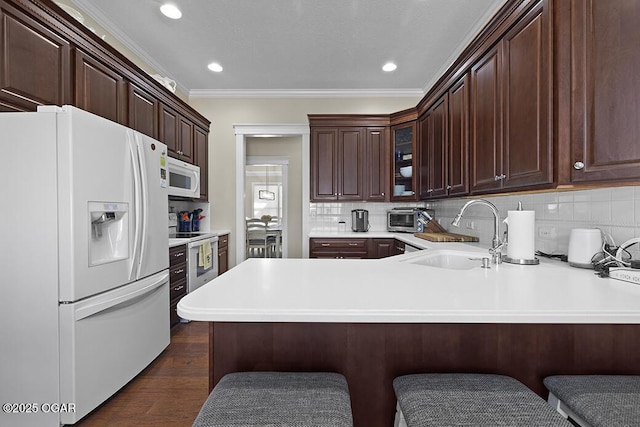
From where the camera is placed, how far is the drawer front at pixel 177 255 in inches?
113

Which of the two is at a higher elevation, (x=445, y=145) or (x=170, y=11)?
(x=170, y=11)

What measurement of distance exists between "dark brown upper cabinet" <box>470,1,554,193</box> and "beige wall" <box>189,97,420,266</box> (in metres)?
2.13

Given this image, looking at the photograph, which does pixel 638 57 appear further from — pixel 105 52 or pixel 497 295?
pixel 105 52

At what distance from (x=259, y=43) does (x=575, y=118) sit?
275 centimetres

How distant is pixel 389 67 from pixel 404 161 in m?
1.10

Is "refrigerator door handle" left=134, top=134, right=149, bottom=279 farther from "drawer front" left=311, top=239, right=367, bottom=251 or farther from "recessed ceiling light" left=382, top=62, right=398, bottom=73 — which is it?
"recessed ceiling light" left=382, top=62, right=398, bottom=73

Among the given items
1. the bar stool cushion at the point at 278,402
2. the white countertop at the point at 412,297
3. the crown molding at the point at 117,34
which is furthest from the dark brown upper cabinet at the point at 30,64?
the bar stool cushion at the point at 278,402

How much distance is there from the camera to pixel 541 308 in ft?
2.81

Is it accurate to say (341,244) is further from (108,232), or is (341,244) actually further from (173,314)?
(108,232)

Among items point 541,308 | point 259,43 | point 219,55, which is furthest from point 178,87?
point 541,308

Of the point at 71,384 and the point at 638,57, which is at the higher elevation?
the point at 638,57

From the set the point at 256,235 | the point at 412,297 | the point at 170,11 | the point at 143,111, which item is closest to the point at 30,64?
the point at 143,111

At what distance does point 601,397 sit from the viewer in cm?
84

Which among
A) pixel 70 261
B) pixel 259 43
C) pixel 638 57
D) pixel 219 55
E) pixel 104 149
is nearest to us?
pixel 638 57
